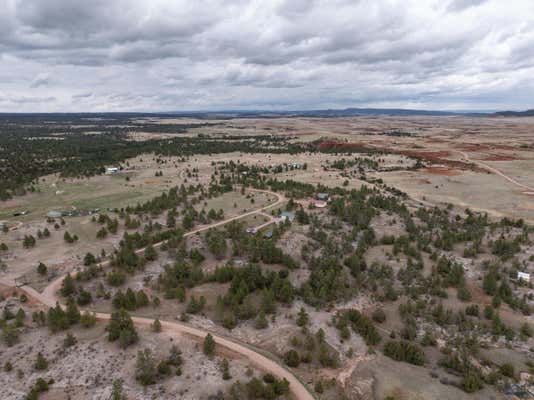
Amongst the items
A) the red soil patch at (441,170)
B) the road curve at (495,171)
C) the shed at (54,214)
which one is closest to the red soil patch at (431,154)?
the road curve at (495,171)

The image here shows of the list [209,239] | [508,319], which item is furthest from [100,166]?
[508,319]

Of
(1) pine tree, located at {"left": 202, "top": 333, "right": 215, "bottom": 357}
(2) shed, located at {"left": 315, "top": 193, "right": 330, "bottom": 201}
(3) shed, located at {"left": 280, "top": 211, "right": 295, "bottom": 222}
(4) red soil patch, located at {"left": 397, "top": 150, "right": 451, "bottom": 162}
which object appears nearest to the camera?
(1) pine tree, located at {"left": 202, "top": 333, "right": 215, "bottom": 357}

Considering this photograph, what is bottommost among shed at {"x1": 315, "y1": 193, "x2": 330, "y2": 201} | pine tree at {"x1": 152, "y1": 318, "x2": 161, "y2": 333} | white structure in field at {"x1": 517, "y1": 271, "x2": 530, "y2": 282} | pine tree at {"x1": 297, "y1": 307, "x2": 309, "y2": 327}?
pine tree at {"x1": 297, "y1": 307, "x2": 309, "y2": 327}

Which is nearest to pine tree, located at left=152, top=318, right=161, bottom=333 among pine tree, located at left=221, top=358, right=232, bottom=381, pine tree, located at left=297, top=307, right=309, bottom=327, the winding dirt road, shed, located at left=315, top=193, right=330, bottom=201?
the winding dirt road

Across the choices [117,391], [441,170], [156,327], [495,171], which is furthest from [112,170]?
[495,171]

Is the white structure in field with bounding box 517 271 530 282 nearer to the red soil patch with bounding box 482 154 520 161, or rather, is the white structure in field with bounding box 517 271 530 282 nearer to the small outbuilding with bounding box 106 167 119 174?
the small outbuilding with bounding box 106 167 119 174

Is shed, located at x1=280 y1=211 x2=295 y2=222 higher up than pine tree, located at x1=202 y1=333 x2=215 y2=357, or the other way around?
shed, located at x1=280 y1=211 x2=295 y2=222

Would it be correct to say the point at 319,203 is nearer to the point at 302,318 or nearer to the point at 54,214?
the point at 302,318

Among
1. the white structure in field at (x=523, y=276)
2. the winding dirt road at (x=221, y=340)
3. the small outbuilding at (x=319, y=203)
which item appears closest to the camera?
the winding dirt road at (x=221, y=340)

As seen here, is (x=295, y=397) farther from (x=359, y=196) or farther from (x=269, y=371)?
(x=359, y=196)

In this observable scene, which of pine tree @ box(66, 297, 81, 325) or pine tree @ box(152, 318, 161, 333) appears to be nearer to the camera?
pine tree @ box(152, 318, 161, 333)

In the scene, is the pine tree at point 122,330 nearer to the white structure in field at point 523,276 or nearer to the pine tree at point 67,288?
the pine tree at point 67,288
